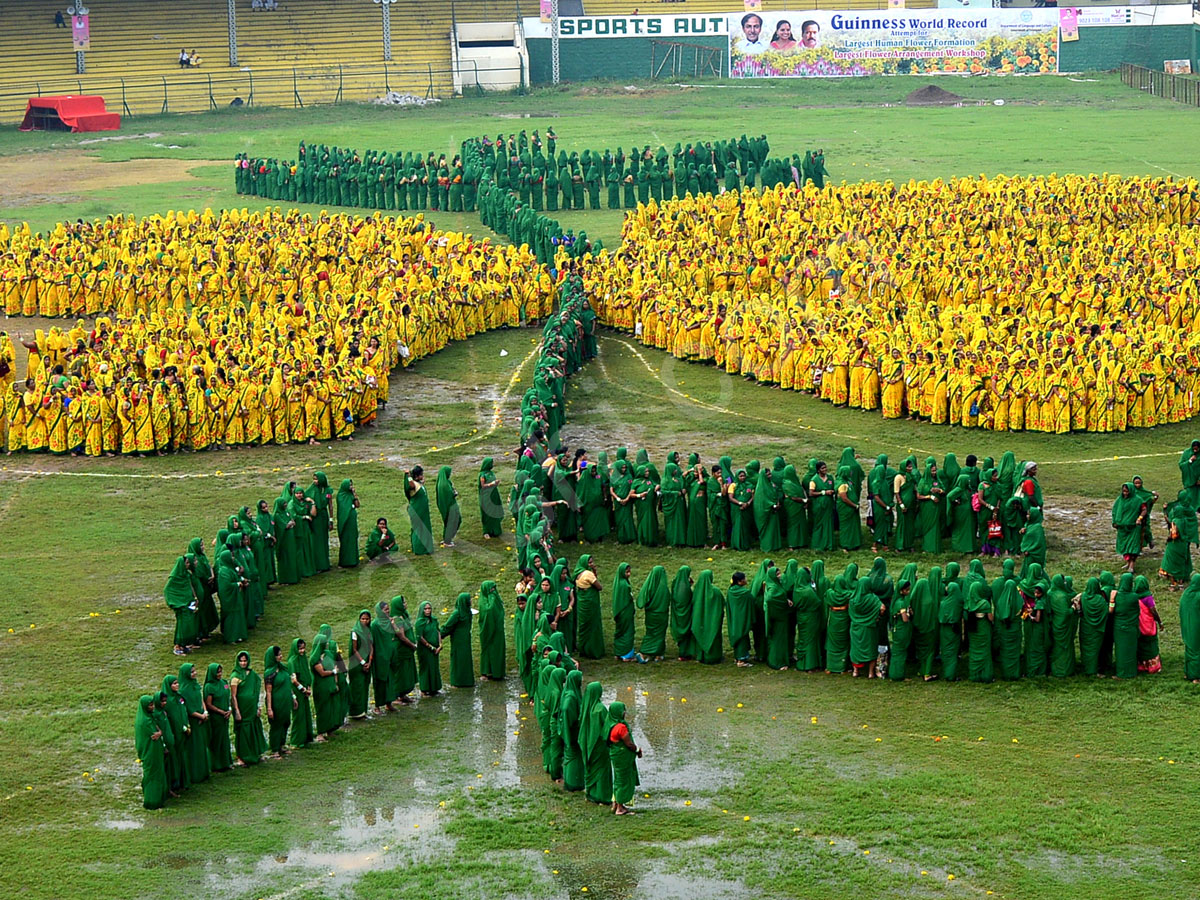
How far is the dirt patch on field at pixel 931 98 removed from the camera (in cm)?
5081

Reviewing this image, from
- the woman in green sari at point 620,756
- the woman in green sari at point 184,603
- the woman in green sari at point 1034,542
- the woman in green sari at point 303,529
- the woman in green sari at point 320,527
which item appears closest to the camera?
the woman in green sari at point 620,756

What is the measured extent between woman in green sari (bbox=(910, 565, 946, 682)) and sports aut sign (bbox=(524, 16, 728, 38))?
141 feet

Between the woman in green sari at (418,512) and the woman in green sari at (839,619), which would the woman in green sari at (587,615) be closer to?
the woman in green sari at (839,619)

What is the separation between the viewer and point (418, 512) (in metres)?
A: 17.8

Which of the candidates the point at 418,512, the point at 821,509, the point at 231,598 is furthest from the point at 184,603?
the point at 821,509

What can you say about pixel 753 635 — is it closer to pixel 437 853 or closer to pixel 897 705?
pixel 897 705

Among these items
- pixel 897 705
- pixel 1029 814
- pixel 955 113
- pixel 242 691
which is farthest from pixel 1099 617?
pixel 955 113

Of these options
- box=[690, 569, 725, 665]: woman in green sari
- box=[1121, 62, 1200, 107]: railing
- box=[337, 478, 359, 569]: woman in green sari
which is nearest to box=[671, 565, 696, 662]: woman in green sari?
box=[690, 569, 725, 665]: woman in green sari

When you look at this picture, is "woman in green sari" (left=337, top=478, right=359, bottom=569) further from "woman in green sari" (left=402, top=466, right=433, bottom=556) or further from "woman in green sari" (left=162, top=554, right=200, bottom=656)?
"woman in green sari" (left=162, top=554, right=200, bottom=656)

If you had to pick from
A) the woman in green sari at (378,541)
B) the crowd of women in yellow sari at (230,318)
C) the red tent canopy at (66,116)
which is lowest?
the woman in green sari at (378,541)

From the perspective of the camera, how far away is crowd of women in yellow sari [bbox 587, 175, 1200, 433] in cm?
2158

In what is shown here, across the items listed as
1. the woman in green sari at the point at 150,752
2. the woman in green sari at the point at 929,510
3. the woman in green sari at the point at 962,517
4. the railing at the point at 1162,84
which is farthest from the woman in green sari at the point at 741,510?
the railing at the point at 1162,84

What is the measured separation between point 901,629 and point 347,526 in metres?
5.84

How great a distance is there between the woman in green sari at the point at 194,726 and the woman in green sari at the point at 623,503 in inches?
243
